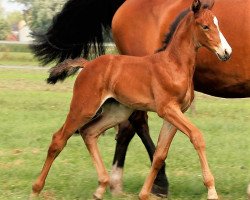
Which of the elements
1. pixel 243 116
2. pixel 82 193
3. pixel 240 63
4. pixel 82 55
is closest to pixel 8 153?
pixel 82 55

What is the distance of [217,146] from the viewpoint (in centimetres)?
853

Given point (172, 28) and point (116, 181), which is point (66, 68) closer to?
point (172, 28)

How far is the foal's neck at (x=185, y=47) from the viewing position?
518 cm

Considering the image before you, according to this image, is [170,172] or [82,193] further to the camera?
[170,172]

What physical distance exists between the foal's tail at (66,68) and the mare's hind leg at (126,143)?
2.38 feet

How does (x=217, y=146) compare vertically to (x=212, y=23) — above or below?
below

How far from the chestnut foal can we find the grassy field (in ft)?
1.90

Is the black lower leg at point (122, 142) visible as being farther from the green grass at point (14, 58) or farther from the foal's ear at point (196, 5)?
the green grass at point (14, 58)

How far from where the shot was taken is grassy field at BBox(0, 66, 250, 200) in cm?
601

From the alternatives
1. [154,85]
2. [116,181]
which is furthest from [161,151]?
[116,181]

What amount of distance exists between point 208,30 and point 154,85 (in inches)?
23.4

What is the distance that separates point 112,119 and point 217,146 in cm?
309

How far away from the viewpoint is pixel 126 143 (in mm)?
6297

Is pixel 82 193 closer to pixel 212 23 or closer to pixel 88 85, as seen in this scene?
pixel 88 85
